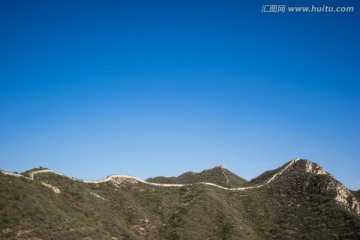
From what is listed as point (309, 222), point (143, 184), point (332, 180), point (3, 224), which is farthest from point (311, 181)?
point (3, 224)

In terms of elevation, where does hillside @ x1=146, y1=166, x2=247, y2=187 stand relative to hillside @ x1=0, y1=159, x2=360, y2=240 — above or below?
above

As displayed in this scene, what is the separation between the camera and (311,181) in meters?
81.0

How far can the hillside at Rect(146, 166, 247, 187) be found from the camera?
3871 inches

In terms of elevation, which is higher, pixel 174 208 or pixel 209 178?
pixel 209 178

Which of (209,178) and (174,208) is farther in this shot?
(209,178)

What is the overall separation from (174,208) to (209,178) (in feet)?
117

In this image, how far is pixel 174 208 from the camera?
67562 millimetres

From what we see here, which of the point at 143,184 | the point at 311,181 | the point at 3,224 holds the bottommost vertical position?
Answer: the point at 3,224

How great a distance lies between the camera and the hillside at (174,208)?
4188cm

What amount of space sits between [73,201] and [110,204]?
29.1 feet

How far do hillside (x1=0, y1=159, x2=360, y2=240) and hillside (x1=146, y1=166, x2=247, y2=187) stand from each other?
1355 centimetres

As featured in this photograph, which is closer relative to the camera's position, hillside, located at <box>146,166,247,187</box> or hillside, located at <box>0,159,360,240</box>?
hillside, located at <box>0,159,360,240</box>

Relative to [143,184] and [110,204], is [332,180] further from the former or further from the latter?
[110,204]

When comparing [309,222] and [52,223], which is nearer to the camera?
[52,223]
